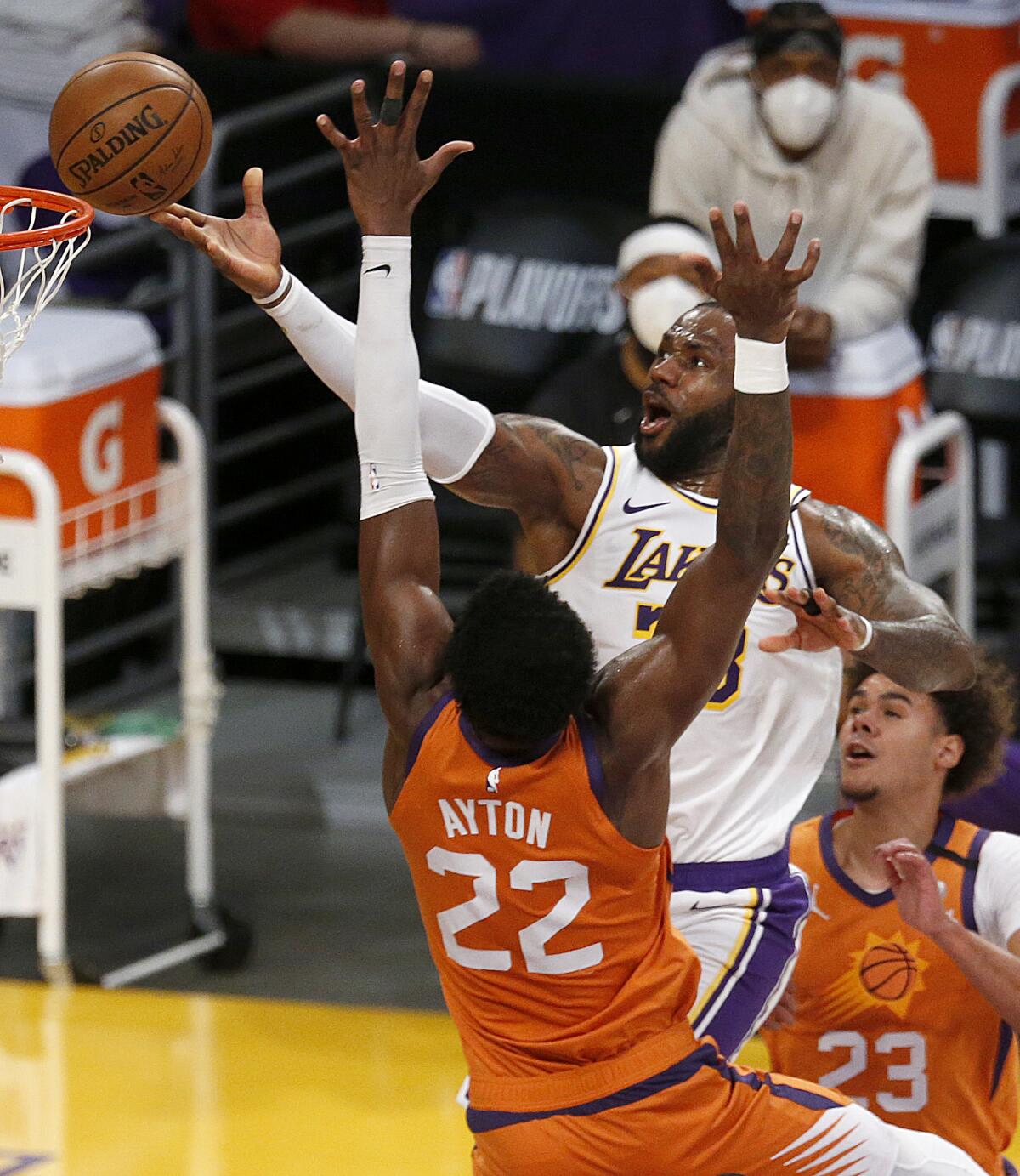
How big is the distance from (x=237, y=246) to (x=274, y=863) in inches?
152

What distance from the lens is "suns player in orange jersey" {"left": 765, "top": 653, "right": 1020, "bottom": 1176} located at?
4.48 metres

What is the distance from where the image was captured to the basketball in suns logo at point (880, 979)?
4.49 meters

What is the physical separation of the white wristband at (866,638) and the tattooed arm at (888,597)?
0.33 ft

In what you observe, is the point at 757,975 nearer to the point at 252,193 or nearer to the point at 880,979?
the point at 880,979

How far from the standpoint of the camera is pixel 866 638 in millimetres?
3865

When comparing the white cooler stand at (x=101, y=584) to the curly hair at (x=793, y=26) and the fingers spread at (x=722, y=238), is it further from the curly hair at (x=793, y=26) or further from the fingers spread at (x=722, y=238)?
the fingers spread at (x=722, y=238)

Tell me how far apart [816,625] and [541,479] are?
661 millimetres

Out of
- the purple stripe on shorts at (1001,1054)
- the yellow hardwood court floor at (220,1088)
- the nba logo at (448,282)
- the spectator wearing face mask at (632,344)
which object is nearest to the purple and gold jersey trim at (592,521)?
the purple stripe on shorts at (1001,1054)

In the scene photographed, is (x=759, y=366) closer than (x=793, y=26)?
Yes

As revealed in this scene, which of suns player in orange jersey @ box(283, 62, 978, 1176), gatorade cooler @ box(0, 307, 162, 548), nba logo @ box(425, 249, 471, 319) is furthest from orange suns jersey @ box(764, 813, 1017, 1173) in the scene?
nba logo @ box(425, 249, 471, 319)

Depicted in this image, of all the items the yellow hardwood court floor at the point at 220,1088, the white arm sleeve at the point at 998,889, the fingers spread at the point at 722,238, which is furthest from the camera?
the yellow hardwood court floor at the point at 220,1088

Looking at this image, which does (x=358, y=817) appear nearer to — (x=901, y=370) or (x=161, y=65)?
(x=901, y=370)

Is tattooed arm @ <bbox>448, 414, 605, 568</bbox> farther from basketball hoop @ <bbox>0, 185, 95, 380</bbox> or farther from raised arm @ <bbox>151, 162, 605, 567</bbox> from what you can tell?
basketball hoop @ <bbox>0, 185, 95, 380</bbox>

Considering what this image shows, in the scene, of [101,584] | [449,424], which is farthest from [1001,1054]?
[101,584]
